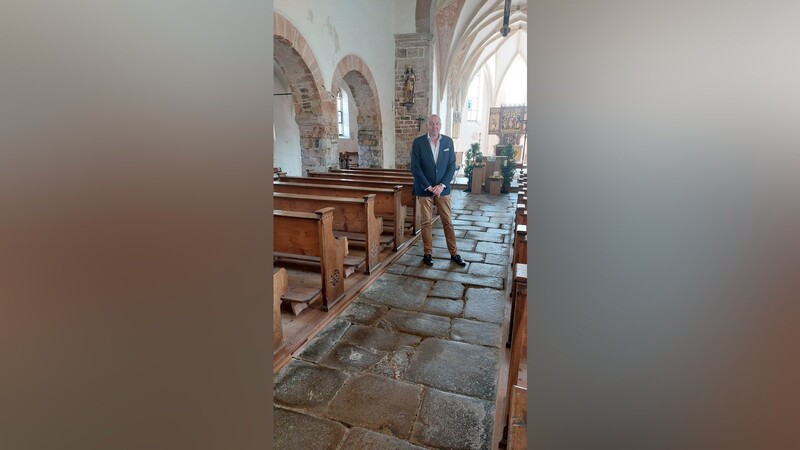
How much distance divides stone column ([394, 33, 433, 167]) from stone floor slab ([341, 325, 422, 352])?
7712mm

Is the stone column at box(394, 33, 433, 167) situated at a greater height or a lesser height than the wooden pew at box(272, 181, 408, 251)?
greater

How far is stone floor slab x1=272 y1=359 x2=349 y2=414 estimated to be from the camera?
6.24ft

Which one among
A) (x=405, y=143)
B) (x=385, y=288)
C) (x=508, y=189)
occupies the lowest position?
(x=385, y=288)

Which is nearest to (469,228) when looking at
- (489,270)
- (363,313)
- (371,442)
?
(489,270)

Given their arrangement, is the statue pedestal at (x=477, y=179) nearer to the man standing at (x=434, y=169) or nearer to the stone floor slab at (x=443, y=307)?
the man standing at (x=434, y=169)

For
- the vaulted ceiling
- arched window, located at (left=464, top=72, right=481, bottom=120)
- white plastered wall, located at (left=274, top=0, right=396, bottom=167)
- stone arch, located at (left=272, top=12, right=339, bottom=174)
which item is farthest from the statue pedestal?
arched window, located at (left=464, top=72, right=481, bottom=120)

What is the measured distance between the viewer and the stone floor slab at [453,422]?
167 cm

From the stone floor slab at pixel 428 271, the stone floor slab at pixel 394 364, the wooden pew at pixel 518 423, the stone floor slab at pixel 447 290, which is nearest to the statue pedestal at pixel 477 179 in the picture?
the stone floor slab at pixel 428 271

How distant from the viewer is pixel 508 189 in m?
9.77

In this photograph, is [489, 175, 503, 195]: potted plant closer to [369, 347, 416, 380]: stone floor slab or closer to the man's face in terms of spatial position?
the man's face
